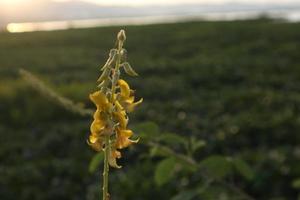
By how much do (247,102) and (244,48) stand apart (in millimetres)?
8192

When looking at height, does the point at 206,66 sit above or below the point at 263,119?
above

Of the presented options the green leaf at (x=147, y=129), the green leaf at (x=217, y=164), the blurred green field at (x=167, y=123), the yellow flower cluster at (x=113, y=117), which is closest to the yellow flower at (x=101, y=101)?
the yellow flower cluster at (x=113, y=117)

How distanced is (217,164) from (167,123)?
4.77 metres

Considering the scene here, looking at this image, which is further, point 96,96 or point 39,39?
point 39,39

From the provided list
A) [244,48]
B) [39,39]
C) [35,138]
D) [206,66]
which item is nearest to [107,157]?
[35,138]

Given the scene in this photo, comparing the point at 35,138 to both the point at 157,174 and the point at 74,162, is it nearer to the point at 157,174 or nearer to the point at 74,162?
the point at 74,162

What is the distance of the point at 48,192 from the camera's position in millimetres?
4887

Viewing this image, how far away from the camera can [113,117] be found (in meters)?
0.72

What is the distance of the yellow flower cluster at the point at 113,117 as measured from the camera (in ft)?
2.32

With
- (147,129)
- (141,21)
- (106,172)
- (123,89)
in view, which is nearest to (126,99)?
(123,89)

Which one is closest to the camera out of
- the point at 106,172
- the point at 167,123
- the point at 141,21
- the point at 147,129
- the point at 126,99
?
the point at 106,172

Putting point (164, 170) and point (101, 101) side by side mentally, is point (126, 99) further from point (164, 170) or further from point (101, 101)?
point (164, 170)

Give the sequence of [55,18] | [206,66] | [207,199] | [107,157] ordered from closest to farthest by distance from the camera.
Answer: [107,157], [207,199], [206,66], [55,18]

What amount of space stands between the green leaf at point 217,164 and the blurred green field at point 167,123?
0.83ft
